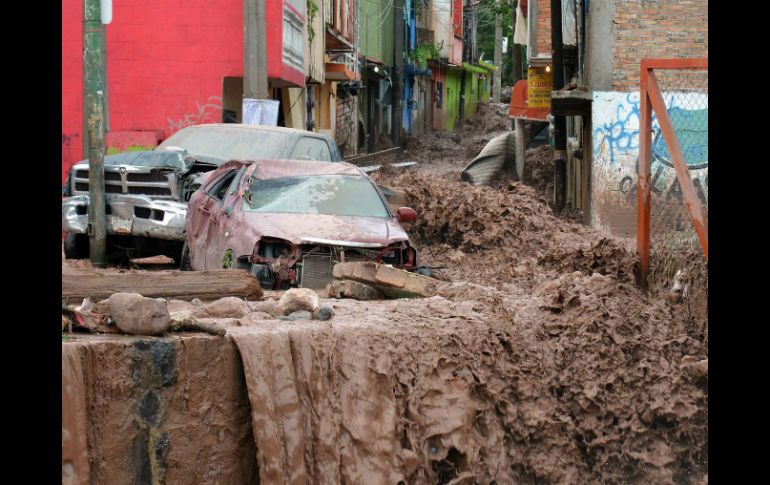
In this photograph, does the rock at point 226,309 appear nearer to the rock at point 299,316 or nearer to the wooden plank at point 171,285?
the rock at point 299,316

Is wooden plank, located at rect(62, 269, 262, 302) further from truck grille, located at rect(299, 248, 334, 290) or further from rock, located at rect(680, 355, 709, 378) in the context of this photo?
rock, located at rect(680, 355, 709, 378)

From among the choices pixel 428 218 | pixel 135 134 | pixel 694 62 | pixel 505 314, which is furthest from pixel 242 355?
pixel 135 134

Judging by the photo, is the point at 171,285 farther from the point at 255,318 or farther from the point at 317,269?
the point at 317,269

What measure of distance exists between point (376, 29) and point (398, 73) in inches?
74.1

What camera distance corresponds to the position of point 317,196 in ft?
34.1

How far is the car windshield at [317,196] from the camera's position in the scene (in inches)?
400

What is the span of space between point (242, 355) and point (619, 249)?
13.5ft

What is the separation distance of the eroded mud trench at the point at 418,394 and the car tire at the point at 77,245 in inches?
259

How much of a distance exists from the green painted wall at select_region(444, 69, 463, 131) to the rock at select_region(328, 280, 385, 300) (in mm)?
43865

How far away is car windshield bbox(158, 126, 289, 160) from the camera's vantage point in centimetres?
1326

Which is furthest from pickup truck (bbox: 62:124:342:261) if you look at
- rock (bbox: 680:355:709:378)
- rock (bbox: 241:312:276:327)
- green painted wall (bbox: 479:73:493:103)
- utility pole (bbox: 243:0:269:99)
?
green painted wall (bbox: 479:73:493:103)

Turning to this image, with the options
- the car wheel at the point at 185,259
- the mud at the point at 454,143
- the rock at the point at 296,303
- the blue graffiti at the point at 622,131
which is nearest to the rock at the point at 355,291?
the rock at the point at 296,303

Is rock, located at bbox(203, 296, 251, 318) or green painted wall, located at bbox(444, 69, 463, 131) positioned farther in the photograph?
green painted wall, located at bbox(444, 69, 463, 131)

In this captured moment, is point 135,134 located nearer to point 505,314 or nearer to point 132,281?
point 132,281
